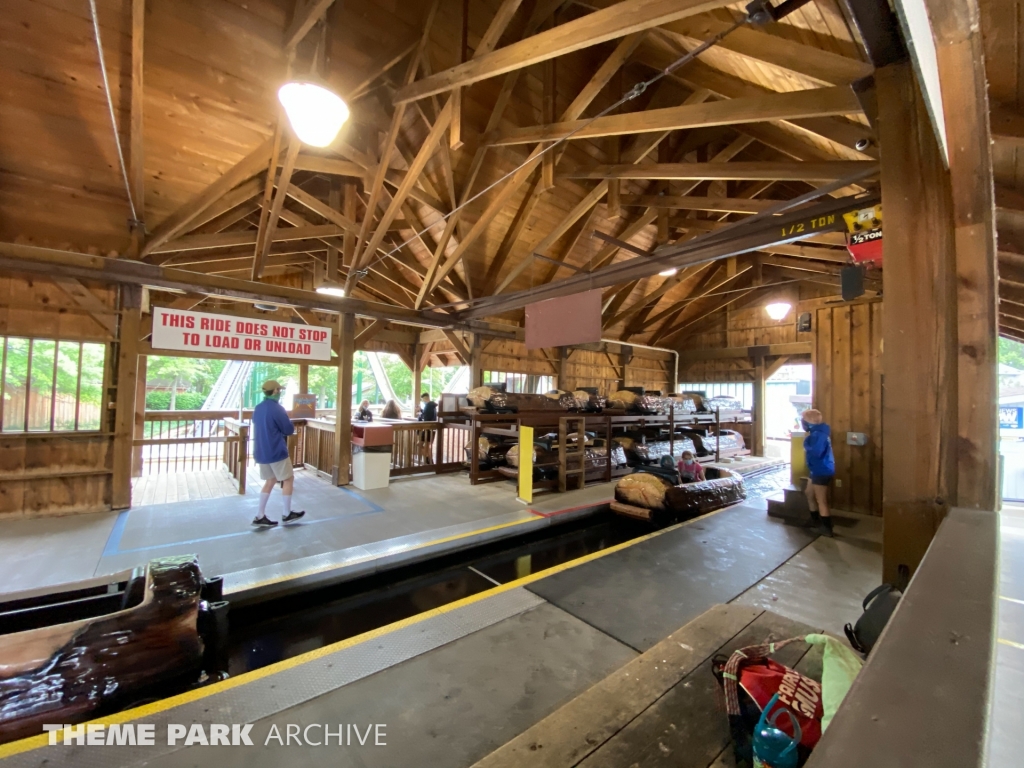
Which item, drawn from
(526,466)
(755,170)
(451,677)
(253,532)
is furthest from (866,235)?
(253,532)

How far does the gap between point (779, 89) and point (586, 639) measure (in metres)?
5.61

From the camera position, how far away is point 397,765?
181 cm

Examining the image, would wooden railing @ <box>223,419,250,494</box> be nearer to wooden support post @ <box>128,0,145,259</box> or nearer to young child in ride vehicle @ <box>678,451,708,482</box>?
wooden support post @ <box>128,0,145,259</box>

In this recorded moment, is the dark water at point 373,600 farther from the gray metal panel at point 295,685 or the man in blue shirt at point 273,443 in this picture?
the man in blue shirt at point 273,443

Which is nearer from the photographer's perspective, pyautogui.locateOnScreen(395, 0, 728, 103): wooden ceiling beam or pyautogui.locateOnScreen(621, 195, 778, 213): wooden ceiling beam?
pyautogui.locateOnScreen(395, 0, 728, 103): wooden ceiling beam

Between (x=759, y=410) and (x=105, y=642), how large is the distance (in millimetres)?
15428

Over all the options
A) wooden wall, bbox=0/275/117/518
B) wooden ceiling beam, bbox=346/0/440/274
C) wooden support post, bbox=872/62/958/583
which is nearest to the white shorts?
wooden wall, bbox=0/275/117/518

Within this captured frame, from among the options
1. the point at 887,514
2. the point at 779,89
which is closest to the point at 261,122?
the point at 779,89

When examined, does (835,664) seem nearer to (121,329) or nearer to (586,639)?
(586,639)

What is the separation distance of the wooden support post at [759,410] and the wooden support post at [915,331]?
12813 millimetres

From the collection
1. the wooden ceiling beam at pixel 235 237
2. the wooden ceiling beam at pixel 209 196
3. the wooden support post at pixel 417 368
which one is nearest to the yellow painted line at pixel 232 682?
the wooden ceiling beam at pixel 209 196

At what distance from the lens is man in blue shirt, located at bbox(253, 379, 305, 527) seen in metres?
4.90

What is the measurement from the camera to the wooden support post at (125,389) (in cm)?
530

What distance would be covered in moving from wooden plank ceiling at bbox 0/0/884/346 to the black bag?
9.54 feet
